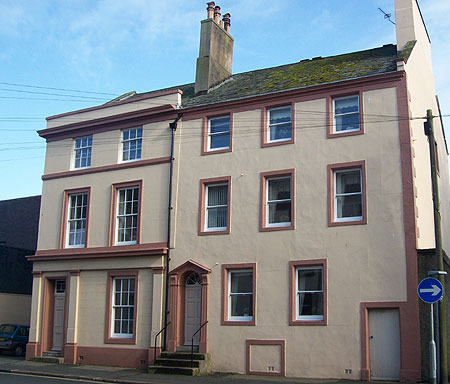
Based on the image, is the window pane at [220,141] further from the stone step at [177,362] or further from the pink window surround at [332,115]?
the stone step at [177,362]

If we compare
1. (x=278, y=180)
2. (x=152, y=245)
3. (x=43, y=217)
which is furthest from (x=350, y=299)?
(x=43, y=217)

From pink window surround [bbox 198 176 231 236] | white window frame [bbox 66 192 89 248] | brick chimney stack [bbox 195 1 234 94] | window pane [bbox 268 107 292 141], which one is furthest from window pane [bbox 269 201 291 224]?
white window frame [bbox 66 192 89 248]

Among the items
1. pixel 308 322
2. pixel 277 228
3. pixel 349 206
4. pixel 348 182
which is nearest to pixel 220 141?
pixel 277 228

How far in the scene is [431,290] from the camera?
14.7m

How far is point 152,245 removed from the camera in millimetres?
22562

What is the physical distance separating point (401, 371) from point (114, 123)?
47.4 feet

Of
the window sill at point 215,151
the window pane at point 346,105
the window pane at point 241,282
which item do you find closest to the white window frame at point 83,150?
the window sill at point 215,151

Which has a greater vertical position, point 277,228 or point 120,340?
point 277,228

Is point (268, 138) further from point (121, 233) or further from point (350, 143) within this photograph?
point (121, 233)

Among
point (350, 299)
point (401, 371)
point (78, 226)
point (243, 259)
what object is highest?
point (78, 226)

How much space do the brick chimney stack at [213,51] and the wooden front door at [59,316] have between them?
9915 mm

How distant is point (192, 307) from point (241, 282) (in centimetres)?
219

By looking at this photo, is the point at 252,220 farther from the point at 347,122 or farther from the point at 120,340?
the point at 120,340

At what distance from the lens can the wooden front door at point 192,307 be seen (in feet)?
70.5
